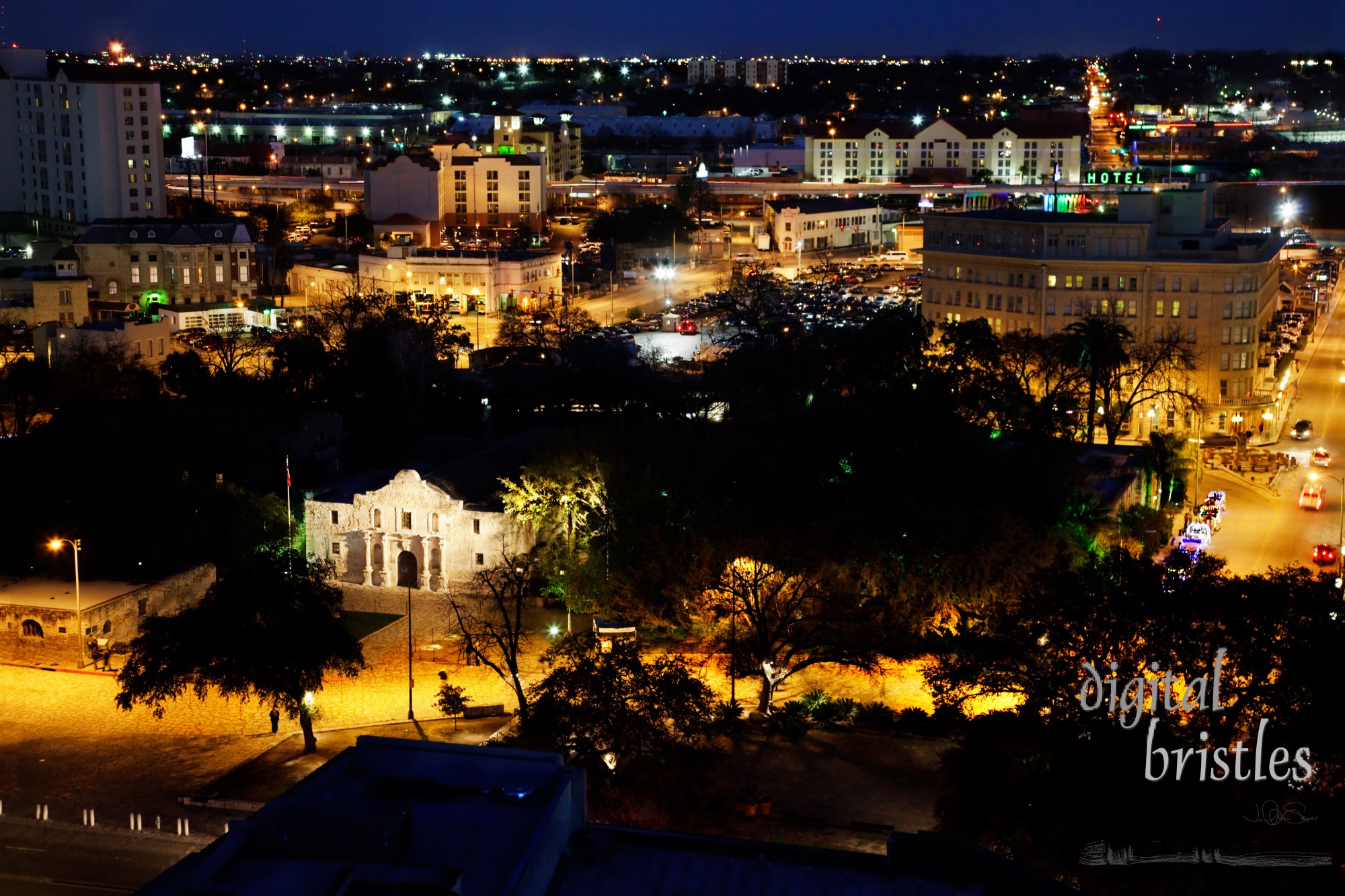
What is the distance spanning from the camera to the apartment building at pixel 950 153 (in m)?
72.2

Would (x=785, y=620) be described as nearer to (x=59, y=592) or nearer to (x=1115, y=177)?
(x=59, y=592)

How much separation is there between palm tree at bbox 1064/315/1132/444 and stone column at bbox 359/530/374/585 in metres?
12.9

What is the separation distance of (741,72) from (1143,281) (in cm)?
12589

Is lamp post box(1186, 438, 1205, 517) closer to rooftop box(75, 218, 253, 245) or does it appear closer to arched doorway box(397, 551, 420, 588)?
arched doorway box(397, 551, 420, 588)

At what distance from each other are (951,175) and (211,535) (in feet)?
182

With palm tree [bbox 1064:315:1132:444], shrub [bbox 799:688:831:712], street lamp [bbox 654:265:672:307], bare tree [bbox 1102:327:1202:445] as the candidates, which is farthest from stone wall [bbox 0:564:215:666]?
street lamp [bbox 654:265:672:307]

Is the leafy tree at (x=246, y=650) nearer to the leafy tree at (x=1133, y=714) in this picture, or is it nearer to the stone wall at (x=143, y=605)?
the stone wall at (x=143, y=605)

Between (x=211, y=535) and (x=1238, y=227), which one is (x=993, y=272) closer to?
(x=211, y=535)

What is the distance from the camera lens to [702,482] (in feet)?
66.5

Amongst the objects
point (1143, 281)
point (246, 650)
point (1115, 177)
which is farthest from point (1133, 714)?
point (1115, 177)

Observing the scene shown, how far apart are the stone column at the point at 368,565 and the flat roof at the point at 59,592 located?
310cm

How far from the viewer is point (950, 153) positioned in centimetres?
7350

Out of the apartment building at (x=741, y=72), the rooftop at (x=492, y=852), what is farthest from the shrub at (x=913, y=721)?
the apartment building at (x=741, y=72)

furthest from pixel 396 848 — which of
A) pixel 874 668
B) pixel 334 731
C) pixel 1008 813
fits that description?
pixel 874 668
